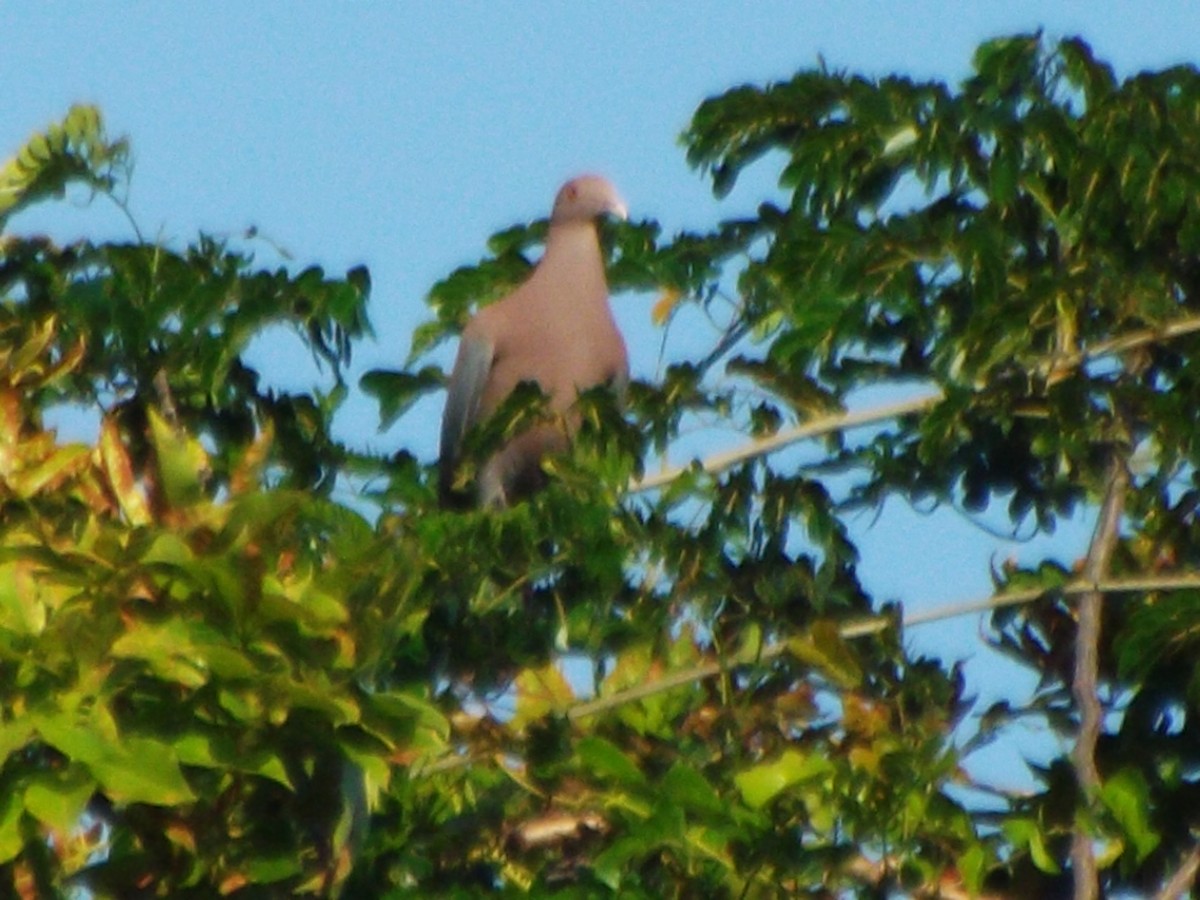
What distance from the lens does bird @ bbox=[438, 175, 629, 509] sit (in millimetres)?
5523

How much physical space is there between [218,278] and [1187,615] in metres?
1.36

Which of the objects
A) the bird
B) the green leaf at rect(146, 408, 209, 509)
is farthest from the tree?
the bird

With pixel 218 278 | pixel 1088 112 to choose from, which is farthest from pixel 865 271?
pixel 218 278

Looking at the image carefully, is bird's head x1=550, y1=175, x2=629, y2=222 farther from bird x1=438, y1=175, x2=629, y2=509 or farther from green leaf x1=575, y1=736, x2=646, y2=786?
green leaf x1=575, y1=736, x2=646, y2=786

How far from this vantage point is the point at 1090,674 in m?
3.12

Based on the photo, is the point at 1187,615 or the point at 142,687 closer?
the point at 142,687

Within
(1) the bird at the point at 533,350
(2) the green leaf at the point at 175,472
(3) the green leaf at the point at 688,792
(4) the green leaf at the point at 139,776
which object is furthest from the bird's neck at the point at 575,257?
(4) the green leaf at the point at 139,776

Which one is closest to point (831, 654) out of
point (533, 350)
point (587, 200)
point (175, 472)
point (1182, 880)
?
point (1182, 880)

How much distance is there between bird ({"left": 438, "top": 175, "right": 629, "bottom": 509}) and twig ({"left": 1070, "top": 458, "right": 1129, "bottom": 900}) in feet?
7.42

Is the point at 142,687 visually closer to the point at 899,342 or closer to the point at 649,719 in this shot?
the point at 649,719

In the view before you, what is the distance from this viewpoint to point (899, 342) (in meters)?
3.48

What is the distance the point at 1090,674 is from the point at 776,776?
1.59 feet

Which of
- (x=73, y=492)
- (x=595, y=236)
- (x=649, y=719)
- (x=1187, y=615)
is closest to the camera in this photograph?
(x=73, y=492)

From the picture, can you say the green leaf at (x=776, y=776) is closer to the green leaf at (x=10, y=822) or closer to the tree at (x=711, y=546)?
the tree at (x=711, y=546)
